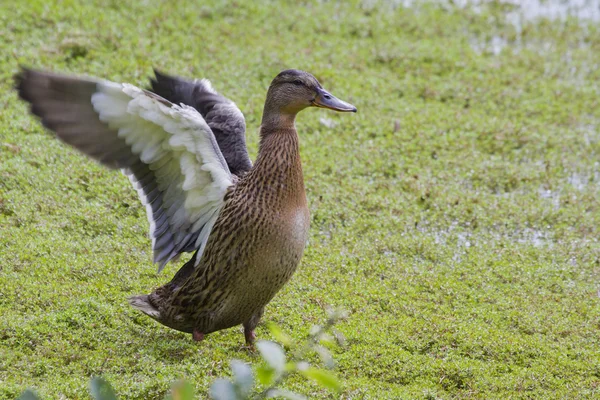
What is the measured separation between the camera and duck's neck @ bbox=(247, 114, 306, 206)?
18.1 feet

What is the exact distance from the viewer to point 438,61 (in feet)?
36.1

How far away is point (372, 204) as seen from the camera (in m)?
8.20

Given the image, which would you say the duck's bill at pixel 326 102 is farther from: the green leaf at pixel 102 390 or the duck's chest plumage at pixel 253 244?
the green leaf at pixel 102 390

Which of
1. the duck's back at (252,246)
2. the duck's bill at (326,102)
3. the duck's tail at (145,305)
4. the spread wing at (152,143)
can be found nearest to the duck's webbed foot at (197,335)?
the duck's back at (252,246)

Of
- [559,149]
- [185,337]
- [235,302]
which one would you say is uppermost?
[559,149]

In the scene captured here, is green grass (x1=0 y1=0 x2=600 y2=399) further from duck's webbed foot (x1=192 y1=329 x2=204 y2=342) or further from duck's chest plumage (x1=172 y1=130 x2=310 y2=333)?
duck's chest plumage (x1=172 y1=130 x2=310 y2=333)

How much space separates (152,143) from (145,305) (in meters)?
1.14

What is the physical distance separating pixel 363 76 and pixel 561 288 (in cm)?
425

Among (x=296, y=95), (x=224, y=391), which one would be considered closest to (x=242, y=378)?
(x=224, y=391)

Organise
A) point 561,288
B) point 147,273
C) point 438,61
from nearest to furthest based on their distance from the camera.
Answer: point 147,273
point 561,288
point 438,61

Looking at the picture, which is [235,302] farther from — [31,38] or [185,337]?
[31,38]

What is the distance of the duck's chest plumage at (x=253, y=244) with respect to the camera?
5.44 metres

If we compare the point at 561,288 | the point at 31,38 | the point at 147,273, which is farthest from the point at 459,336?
the point at 31,38

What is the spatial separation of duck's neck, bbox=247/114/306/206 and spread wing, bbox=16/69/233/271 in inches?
10.7
